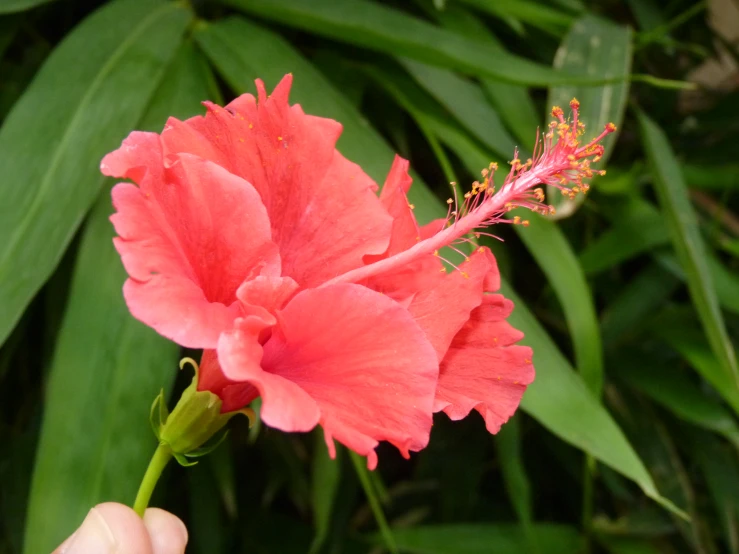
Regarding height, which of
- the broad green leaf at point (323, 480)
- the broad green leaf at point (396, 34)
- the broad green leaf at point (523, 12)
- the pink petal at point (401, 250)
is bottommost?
the broad green leaf at point (323, 480)

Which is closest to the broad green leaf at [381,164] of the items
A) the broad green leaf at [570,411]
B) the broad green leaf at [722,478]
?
the broad green leaf at [570,411]

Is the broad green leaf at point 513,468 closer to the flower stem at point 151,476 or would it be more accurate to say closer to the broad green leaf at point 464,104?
the broad green leaf at point 464,104

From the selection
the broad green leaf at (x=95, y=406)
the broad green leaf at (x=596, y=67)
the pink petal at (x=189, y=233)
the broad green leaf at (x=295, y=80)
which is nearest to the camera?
the pink petal at (x=189, y=233)

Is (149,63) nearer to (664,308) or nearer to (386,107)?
(386,107)

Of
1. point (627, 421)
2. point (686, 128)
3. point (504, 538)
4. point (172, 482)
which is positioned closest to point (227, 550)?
point (172, 482)

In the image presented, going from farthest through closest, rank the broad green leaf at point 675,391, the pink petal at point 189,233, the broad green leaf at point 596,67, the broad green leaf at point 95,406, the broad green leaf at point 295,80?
the broad green leaf at point 675,391 → the broad green leaf at point 596,67 → the broad green leaf at point 295,80 → the broad green leaf at point 95,406 → the pink petal at point 189,233

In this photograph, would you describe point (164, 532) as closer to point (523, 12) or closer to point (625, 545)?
point (523, 12)

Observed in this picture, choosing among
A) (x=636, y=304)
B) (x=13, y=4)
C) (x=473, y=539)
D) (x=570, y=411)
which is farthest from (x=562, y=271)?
(x=13, y=4)
